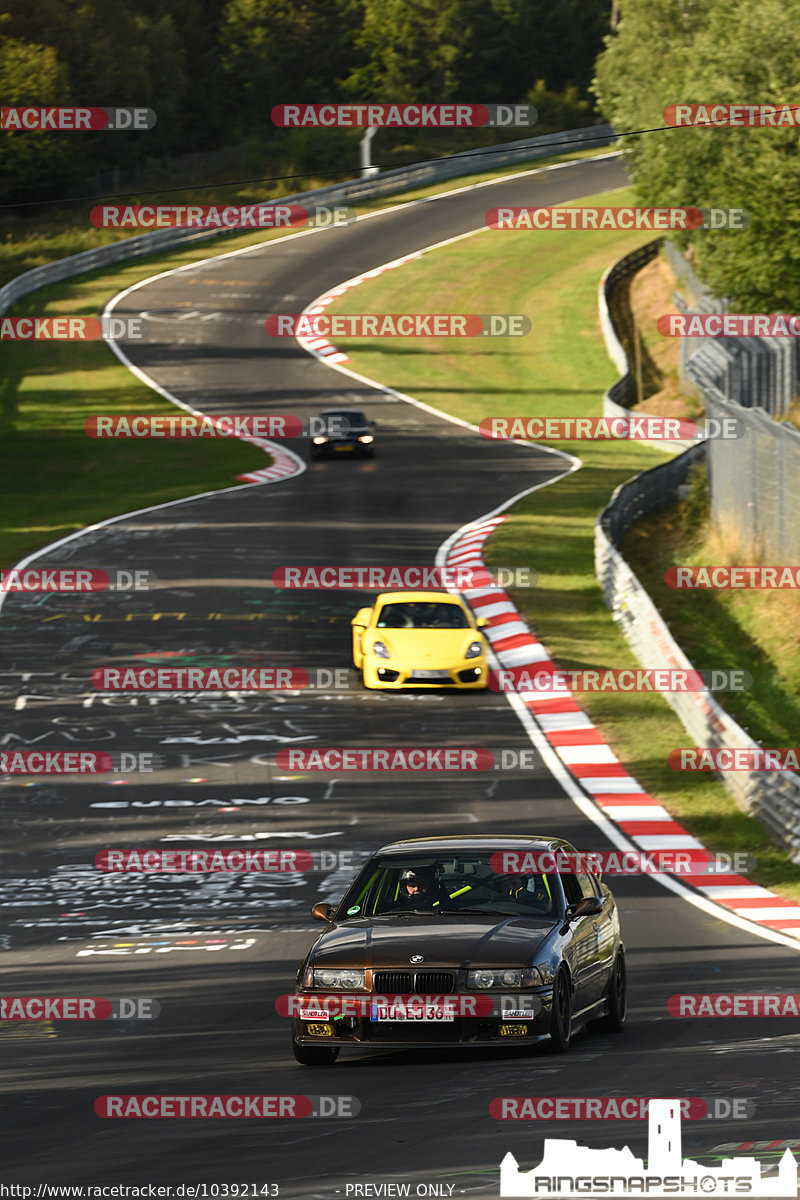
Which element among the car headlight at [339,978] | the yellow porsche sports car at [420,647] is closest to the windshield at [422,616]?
the yellow porsche sports car at [420,647]

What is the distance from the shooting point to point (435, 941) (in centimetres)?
1000

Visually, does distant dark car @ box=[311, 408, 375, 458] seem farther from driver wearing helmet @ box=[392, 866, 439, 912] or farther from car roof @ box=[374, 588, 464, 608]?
driver wearing helmet @ box=[392, 866, 439, 912]

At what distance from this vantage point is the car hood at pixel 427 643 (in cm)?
2395

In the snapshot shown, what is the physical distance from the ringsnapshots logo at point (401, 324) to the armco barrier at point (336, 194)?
573 centimetres

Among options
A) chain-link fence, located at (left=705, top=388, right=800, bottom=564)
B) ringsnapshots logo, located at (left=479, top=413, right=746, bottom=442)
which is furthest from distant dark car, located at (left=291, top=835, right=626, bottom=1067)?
ringsnapshots logo, located at (left=479, top=413, right=746, bottom=442)

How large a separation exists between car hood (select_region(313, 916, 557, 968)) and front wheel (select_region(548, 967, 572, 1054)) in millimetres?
247

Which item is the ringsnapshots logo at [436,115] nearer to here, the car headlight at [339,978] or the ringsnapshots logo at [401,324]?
the ringsnapshots logo at [401,324]

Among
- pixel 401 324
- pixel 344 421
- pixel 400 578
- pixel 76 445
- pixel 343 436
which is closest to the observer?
pixel 400 578

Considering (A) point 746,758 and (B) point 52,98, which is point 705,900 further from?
(B) point 52,98

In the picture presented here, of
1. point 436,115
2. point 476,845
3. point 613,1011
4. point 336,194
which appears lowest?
point 613,1011

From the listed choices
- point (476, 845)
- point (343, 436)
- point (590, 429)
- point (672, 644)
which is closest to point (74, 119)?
point (590, 429)

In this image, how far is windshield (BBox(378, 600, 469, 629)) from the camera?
24797mm

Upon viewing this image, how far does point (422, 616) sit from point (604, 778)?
5.44 m

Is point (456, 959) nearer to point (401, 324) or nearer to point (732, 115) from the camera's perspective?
point (732, 115)
